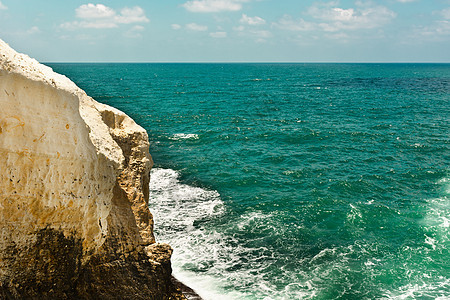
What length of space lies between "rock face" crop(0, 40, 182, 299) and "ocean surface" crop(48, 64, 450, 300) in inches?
259

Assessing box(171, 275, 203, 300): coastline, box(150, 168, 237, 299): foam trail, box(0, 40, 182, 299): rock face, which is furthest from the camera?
box(150, 168, 237, 299): foam trail

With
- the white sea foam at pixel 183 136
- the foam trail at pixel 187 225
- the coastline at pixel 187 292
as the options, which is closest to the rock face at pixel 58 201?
the coastline at pixel 187 292

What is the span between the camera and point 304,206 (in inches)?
1007

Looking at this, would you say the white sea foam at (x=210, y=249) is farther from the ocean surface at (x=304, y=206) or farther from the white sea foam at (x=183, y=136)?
the white sea foam at (x=183, y=136)

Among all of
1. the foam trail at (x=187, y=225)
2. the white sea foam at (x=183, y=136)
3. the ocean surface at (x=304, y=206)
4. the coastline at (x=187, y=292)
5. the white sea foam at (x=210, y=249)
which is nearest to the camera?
the coastline at (x=187, y=292)

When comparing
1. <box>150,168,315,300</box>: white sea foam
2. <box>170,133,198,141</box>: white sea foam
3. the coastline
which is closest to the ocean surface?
<box>150,168,315,300</box>: white sea foam

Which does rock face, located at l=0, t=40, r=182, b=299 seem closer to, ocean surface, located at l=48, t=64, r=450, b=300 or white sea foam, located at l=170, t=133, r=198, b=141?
ocean surface, located at l=48, t=64, r=450, b=300

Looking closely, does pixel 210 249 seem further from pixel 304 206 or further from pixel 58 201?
pixel 58 201

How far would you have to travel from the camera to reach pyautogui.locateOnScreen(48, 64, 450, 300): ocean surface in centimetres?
1783

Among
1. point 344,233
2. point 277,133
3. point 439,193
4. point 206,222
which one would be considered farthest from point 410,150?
point 206,222

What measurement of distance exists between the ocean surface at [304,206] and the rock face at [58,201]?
21.6 feet

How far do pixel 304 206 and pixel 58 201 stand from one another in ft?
62.6

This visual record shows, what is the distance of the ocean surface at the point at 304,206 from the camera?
58.5 feet

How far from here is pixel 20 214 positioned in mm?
9219
